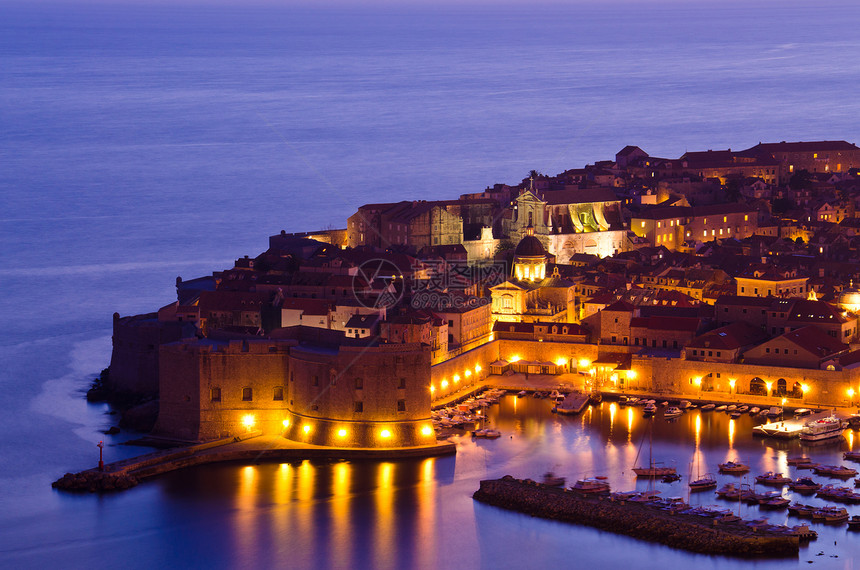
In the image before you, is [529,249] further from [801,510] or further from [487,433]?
[801,510]

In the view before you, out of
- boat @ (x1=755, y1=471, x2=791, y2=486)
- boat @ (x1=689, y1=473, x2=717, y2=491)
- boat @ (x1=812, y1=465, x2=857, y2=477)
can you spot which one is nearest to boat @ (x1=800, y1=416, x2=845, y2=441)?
boat @ (x1=812, y1=465, x2=857, y2=477)

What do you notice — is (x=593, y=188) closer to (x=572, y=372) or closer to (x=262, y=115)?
(x=572, y=372)

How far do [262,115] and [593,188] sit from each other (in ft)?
167

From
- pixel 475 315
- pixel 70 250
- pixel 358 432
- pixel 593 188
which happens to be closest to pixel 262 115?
pixel 70 250

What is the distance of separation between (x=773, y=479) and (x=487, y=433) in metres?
5.03

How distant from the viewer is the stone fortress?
26.8 m

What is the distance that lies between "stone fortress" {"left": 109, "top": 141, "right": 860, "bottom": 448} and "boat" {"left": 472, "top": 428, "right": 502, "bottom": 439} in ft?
4.07

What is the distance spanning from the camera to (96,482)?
24875 millimetres

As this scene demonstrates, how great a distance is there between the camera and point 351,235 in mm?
42906

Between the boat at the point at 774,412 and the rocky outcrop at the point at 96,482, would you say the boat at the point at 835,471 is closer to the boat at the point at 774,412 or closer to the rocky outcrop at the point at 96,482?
the boat at the point at 774,412

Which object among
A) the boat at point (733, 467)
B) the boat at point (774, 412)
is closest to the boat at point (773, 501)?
the boat at point (733, 467)

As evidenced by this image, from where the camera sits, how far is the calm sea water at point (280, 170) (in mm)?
23156

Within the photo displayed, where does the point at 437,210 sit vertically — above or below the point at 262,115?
below

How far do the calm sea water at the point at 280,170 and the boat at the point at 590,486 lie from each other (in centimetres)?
97
